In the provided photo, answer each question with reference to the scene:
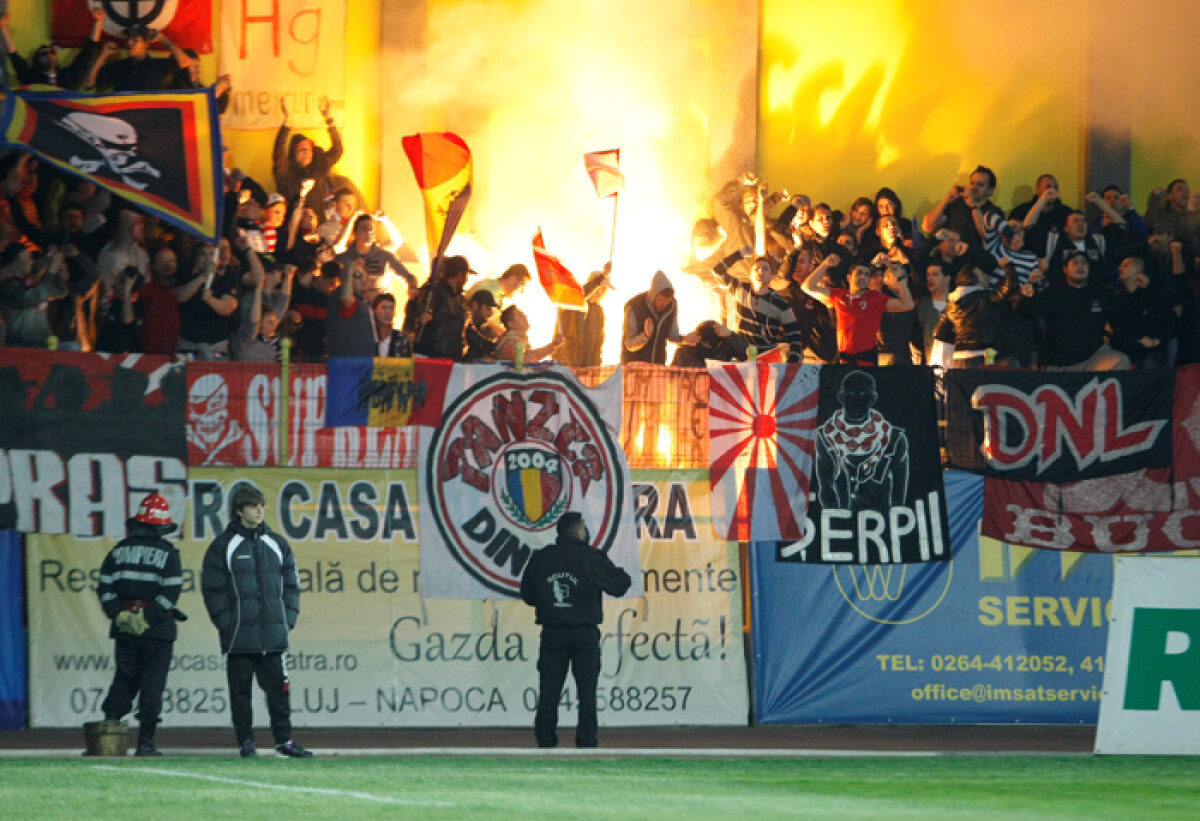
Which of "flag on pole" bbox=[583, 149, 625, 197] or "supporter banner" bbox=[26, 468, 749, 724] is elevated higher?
"flag on pole" bbox=[583, 149, 625, 197]

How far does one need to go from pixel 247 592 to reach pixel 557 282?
6.61m

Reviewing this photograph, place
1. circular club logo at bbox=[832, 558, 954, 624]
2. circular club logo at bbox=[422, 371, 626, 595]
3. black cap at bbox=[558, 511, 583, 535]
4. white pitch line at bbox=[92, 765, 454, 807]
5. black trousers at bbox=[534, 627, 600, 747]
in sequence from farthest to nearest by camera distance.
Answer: circular club logo at bbox=[832, 558, 954, 624]
circular club logo at bbox=[422, 371, 626, 595]
black cap at bbox=[558, 511, 583, 535]
black trousers at bbox=[534, 627, 600, 747]
white pitch line at bbox=[92, 765, 454, 807]

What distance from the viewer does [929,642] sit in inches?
631

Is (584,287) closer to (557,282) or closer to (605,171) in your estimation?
(557,282)

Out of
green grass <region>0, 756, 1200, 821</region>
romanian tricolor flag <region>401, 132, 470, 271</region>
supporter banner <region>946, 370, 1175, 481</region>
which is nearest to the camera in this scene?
green grass <region>0, 756, 1200, 821</region>

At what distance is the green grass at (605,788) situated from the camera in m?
9.40

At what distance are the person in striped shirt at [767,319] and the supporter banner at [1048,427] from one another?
193 cm

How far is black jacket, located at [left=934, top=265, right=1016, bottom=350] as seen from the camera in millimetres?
17312

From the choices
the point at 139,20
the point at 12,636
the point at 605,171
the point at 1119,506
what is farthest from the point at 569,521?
the point at 139,20

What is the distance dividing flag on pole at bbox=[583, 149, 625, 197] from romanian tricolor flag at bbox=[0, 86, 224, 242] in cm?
400

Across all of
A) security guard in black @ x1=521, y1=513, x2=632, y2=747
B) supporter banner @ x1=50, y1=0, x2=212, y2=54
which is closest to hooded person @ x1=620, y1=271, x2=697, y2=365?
security guard in black @ x1=521, y1=513, x2=632, y2=747

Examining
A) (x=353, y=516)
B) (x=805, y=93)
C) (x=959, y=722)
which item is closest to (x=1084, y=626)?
(x=959, y=722)

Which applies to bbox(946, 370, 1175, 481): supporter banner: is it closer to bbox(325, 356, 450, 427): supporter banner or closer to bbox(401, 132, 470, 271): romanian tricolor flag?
bbox(325, 356, 450, 427): supporter banner

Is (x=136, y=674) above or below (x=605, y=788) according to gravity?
above
